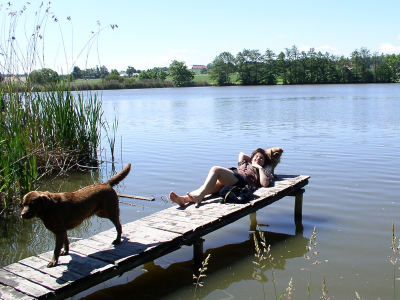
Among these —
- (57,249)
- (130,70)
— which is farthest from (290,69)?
(57,249)

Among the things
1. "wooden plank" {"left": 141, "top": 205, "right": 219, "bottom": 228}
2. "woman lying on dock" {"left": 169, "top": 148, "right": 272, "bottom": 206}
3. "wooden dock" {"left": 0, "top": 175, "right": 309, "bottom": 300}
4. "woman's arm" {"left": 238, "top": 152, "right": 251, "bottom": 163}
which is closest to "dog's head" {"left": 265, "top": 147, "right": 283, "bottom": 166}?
"woman lying on dock" {"left": 169, "top": 148, "right": 272, "bottom": 206}

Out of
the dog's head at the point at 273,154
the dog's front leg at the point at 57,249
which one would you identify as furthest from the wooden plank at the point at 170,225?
the dog's head at the point at 273,154

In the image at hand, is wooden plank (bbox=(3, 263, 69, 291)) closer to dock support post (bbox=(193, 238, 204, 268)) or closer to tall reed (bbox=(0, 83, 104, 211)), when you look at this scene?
dock support post (bbox=(193, 238, 204, 268))

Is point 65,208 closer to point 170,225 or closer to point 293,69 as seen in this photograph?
point 170,225

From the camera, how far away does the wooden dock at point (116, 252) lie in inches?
132

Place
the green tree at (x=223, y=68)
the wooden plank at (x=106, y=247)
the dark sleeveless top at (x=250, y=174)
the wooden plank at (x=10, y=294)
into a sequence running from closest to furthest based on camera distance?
the wooden plank at (x=10, y=294)
the wooden plank at (x=106, y=247)
the dark sleeveless top at (x=250, y=174)
the green tree at (x=223, y=68)

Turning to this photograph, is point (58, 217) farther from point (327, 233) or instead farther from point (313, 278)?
point (327, 233)

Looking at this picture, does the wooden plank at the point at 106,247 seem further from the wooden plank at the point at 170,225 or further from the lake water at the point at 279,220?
the wooden plank at the point at 170,225

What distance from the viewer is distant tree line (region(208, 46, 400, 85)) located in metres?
84.9

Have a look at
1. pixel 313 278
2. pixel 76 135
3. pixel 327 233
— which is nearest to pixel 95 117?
pixel 76 135

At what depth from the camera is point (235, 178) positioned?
19.0ft

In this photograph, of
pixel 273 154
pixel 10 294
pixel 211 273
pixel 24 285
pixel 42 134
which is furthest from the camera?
A: pixel 42 134

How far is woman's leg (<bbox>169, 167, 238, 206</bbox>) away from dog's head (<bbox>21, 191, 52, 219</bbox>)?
2.16 meters

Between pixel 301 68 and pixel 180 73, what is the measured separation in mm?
26068
